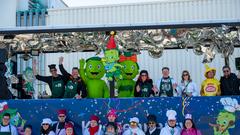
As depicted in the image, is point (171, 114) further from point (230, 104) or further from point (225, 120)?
point (230, 104)

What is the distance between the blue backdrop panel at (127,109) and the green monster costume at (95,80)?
616 mm

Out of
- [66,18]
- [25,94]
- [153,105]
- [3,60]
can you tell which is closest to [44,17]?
[66,18]

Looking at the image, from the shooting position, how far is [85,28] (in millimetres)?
7117

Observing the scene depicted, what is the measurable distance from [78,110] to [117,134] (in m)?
0.82

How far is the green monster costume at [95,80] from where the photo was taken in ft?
24.6

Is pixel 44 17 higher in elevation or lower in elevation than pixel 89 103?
higher

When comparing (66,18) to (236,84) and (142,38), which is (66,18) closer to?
(142,38)

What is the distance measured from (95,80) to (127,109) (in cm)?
108

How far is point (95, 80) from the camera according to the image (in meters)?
7.57

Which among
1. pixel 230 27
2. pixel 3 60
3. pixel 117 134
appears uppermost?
pixel 230 27

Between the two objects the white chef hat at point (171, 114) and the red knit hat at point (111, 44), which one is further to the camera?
the red knit hat at point (111, 44)

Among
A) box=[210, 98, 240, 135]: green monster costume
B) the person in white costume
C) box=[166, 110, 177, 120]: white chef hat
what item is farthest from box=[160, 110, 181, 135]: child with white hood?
the person in white costume

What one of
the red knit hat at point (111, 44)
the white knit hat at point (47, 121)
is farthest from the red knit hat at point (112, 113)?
the red knit hat at point (111, 44)

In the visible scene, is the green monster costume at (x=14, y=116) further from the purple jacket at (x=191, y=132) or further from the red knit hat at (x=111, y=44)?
the purple jacket at (x=191, y=132)
